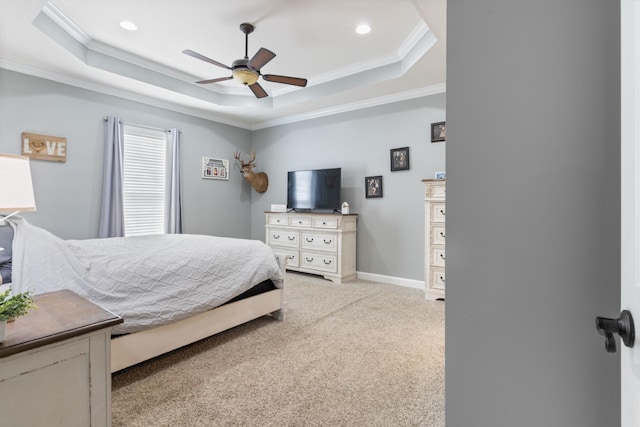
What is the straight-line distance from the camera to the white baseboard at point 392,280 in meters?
4.02

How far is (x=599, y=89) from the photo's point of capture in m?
0.75

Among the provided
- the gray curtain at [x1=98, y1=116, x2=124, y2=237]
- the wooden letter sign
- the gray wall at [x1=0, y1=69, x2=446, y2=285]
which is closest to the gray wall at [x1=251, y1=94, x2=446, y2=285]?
the gray wall at [x1=0, y1=69, x2=446, y2=285]

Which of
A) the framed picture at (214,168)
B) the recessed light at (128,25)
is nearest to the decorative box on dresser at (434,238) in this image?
the recessed light at (128,25)

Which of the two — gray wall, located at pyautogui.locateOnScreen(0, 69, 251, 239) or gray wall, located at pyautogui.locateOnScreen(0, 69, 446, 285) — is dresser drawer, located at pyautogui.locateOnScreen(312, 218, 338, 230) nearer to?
gray wall, located at pyautogui.locateOnScreen(0, 69, 446, 285)

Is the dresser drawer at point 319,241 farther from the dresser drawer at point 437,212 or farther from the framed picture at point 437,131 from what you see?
the framed picture at point 437,131

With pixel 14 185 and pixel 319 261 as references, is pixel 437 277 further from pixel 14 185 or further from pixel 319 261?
pixel 14 185

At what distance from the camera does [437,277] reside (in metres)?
3.44

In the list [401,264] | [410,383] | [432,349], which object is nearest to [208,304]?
[410,383]

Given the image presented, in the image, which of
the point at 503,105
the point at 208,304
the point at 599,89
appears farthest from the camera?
the point at 208,304

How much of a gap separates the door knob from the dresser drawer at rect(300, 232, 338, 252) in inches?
146

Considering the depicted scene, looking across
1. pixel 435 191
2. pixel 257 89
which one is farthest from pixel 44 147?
pixel 435 191

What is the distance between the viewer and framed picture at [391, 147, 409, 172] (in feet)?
13.4

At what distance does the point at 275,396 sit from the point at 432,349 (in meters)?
1.23

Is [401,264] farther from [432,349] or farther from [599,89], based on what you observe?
[599,89]
